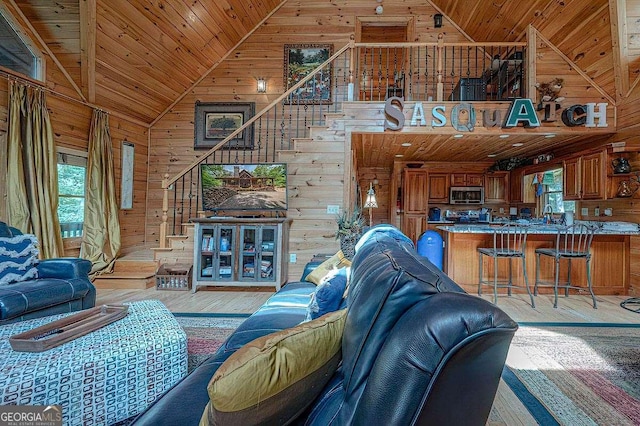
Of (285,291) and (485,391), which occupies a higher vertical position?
(485,391)

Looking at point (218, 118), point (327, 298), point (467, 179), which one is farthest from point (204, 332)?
point (467, 179)

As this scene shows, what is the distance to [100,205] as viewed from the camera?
498cm

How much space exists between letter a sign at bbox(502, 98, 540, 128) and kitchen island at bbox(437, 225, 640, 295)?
1453mm

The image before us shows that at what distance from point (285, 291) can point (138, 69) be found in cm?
473

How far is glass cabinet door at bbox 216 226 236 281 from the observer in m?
4.47

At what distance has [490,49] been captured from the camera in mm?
6480

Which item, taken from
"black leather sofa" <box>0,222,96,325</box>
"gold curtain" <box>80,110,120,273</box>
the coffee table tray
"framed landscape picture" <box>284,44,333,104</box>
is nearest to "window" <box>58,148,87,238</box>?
"gold curtain" <box>80,110,120,273</box>

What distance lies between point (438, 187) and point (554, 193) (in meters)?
2.24

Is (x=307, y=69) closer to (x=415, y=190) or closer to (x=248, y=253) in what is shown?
(x=415, y=190)

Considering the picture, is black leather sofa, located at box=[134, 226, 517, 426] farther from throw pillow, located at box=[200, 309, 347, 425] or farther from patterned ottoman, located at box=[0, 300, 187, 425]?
patterned ottoman, located at box=[0, 300, 187, 425]

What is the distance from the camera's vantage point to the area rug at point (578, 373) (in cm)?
182

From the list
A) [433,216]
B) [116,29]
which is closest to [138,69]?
[116,29]

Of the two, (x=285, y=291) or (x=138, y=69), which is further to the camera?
(x=138, y=69)

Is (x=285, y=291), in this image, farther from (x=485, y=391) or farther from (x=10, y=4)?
(x=10, y=4)
